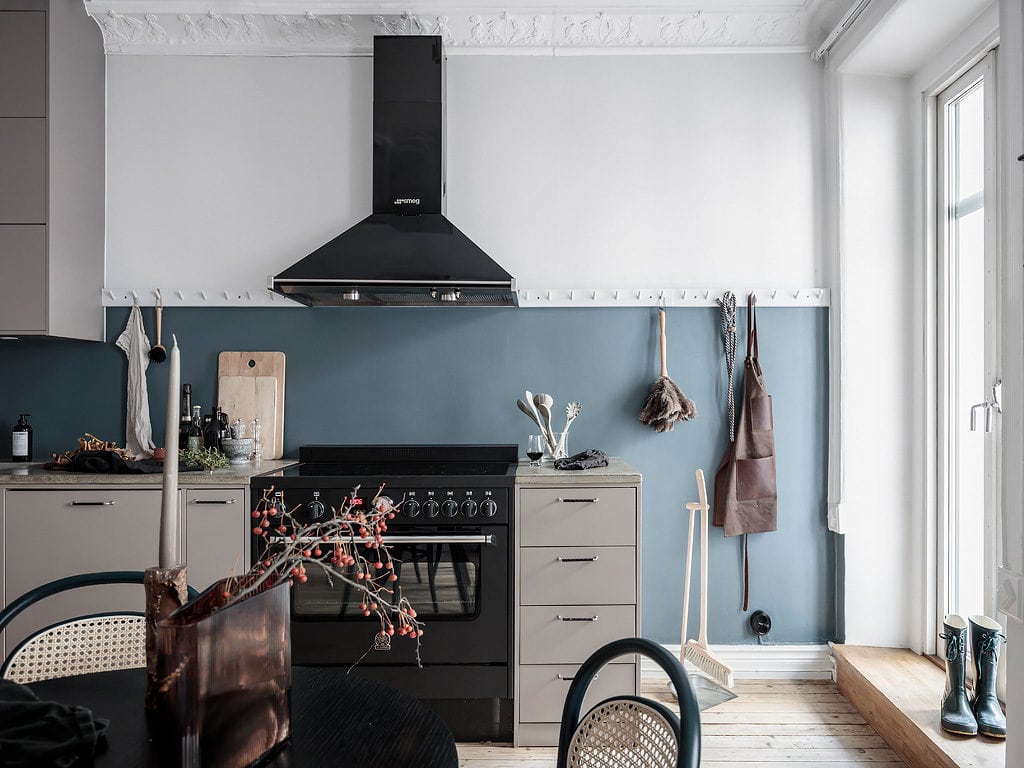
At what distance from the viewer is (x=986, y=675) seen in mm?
2273

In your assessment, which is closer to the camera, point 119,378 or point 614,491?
point 614,491

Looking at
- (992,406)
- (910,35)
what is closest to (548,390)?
(992,406)

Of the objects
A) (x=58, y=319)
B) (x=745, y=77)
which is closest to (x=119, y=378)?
(x=58, y=319)

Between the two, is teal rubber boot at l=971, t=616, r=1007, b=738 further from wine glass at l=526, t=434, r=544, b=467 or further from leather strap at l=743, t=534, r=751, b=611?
wine glass at l=526, t=434, r=544, b=467

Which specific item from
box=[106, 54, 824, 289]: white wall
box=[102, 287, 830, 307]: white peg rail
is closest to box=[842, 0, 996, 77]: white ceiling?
box=[106, 54, 824, 289]: white wall

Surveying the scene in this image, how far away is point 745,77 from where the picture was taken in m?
3.24

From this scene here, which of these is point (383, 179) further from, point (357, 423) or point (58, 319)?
point (58, 319)

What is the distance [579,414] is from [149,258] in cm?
211

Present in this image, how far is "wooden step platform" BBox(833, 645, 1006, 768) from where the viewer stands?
7.16ft

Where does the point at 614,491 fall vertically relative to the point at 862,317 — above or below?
below

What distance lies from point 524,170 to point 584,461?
1.40m

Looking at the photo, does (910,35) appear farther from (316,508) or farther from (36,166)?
(36,166)

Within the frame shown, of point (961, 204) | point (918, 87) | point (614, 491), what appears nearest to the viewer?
point (614, 491)

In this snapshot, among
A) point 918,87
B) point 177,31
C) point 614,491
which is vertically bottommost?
point 614,491
